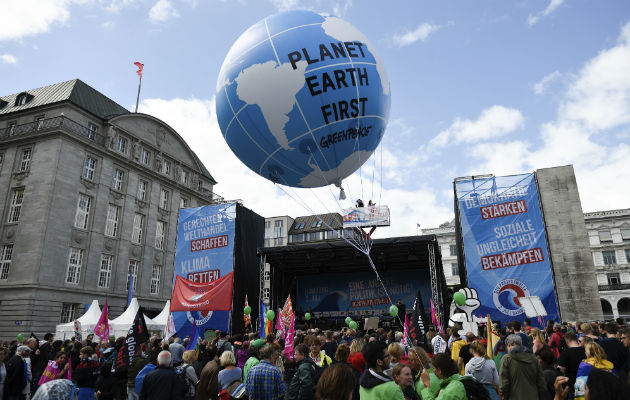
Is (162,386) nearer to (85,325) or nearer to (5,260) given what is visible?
(85,325)

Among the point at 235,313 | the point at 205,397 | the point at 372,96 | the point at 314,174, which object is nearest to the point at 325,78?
the point at 372,96

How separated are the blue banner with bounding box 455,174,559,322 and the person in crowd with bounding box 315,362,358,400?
15352 mm

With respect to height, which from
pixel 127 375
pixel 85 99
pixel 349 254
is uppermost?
pixel 85 99

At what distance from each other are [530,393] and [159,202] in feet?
128

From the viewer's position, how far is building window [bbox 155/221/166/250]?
38312mm

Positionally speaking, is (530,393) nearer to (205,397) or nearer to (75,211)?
(205,397)

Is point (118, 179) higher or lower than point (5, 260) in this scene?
higher

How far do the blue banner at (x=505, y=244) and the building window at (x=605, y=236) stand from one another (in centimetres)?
4696

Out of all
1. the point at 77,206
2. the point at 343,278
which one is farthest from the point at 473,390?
the point at 77,206

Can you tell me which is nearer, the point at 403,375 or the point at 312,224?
the point at 403,375

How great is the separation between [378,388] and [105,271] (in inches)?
1344

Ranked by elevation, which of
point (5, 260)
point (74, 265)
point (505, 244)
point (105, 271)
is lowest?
point (505, 244)

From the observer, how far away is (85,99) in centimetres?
3412

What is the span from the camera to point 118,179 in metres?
35.4
